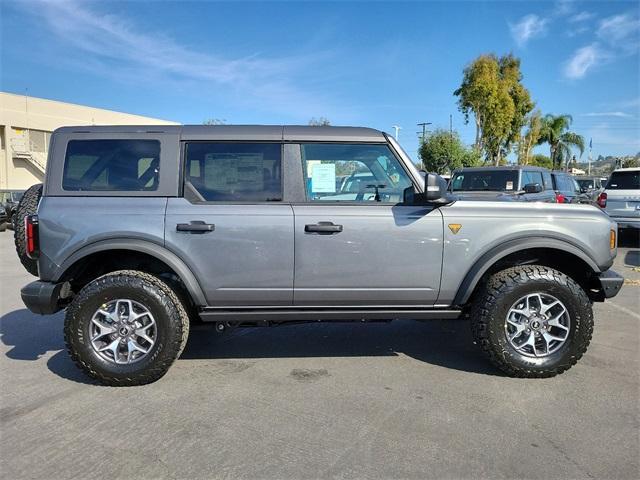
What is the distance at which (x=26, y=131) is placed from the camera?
3544 cm

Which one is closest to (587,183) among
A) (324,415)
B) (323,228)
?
(323,228)

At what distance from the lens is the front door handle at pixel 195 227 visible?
12.8 feet

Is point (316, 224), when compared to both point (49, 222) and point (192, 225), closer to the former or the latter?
point (192, 225)

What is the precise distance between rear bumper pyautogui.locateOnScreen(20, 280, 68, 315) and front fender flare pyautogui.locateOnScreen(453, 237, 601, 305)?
10.6 feet

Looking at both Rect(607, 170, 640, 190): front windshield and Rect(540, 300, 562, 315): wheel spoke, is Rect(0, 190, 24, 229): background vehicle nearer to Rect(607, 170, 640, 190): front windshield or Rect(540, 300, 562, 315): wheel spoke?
Rect(540, 300, 562, 315): wheel spoke

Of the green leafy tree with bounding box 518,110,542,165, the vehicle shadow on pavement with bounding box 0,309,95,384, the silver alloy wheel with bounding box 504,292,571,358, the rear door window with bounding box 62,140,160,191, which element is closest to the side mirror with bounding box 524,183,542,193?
the silver alloy wheel with bounding box 504,292,571,358

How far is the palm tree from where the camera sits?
4369cm

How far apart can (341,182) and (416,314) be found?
1.24 meters

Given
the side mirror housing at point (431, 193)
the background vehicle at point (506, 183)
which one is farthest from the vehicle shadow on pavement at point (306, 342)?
the background vehicle at point (506, 183)

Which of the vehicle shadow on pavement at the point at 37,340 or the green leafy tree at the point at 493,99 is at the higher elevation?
the green leafy tree at the point at 493,99

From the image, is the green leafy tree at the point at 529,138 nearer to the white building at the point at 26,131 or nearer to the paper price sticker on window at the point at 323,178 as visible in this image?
the white building at the point at 26,131

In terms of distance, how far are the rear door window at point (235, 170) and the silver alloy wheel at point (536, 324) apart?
2.17m

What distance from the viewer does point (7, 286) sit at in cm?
796

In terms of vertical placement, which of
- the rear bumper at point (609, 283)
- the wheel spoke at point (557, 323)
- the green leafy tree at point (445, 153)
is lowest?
the wheel spoke at point (557, 323)
